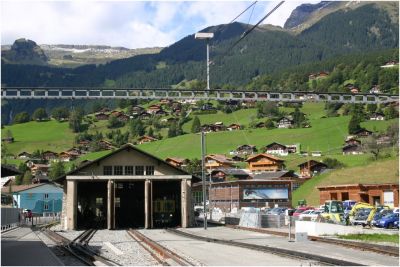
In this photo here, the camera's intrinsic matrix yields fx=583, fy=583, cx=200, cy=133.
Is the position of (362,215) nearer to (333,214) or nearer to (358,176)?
(333,214)

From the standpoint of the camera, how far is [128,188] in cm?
5934

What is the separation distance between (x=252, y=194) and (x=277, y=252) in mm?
58491

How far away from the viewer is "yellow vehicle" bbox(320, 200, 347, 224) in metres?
43.6

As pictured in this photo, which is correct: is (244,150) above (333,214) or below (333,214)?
above

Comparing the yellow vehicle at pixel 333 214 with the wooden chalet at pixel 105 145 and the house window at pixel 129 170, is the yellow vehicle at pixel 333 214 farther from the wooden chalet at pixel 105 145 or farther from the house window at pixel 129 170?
the wooden chalet at pixel 105 145

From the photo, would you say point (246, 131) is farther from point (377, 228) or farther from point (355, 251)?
point (355, 251)

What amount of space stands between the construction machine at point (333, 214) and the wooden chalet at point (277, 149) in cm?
9205

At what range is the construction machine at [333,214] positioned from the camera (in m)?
43.5

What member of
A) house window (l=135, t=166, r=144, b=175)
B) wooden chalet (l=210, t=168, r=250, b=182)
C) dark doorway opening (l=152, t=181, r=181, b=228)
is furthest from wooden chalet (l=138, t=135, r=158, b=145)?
house window (l=135, t=166, r=144, b=175)

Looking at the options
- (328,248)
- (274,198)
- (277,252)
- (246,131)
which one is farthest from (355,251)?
(246,131)

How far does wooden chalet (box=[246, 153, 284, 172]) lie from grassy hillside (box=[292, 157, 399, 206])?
42.9m

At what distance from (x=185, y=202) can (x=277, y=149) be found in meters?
95.4

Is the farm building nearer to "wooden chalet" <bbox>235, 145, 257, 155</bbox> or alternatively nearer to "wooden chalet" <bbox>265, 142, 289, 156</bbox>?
"wooden chalet" <bbox>265, 142, 289, 156</bbox>

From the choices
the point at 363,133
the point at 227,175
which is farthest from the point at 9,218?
the point at 363,133
